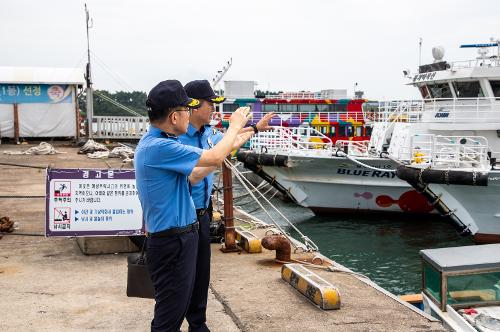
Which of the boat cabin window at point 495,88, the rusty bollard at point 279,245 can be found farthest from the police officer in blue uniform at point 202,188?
the boat cabin window at point 495,88

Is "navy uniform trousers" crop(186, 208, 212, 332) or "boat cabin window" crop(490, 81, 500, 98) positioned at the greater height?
"boat cabin window" crop(490, 81, 500, 98)

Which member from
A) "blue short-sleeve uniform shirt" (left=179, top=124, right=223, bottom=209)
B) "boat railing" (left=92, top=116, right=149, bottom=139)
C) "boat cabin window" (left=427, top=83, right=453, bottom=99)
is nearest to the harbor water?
"boat cabin window" (left=427, top=83, right=453, bottom=99)

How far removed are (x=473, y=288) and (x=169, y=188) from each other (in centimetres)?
305

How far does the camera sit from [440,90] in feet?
52.0

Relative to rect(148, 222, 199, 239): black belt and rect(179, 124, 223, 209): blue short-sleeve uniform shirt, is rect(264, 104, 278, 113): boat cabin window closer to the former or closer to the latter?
rect(179, 124, 223, 209): blue short-sleeve uniform shirt

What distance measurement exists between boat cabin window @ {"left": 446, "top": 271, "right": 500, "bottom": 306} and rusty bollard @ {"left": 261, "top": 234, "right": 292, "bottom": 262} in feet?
6.02

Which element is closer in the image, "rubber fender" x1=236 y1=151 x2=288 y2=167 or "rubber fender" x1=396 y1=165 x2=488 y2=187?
"rubber fender" x1=396 y1=165 x2=488 y2=187

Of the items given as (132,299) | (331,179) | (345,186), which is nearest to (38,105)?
(331,179)

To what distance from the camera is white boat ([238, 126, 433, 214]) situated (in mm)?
16156

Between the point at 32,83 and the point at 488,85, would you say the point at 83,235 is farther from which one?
the point at 32,83

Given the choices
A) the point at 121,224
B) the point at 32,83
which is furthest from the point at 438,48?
the point at 32,83

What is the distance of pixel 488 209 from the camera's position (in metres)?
12.8

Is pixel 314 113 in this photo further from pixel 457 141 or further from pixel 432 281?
pixel 432 281

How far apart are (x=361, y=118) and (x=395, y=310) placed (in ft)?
92.8
